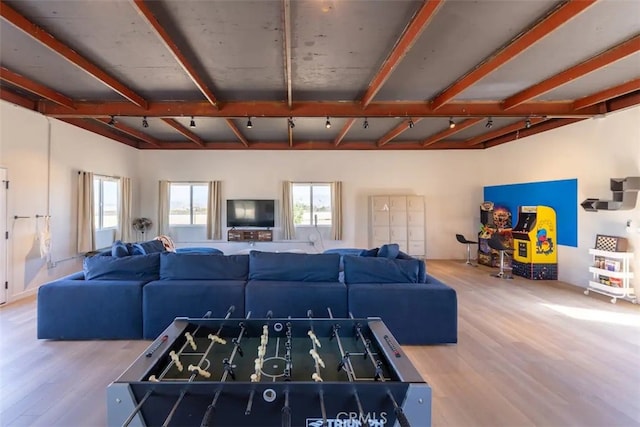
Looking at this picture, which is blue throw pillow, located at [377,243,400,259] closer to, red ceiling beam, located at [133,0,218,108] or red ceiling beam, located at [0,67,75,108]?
red ceiling beam, located at [133,0,218,108]

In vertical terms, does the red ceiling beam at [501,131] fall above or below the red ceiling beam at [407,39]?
above

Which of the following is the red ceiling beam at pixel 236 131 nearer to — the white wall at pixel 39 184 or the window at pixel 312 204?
the window at pixel 312 204

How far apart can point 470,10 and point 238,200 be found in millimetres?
6521

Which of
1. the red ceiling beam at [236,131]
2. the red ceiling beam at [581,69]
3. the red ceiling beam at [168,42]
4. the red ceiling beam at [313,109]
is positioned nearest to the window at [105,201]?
the red ceiling beam at [313,109]

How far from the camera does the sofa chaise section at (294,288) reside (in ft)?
10.7

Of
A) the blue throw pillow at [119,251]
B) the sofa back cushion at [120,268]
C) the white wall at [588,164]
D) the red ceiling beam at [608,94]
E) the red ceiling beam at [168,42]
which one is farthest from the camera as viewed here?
the white wall at [588,164]

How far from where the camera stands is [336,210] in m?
8.12

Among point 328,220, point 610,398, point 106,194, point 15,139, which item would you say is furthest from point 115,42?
point 328,220

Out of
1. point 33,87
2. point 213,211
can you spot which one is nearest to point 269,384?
point 33,87

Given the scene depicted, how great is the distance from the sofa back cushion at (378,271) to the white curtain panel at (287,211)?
4.71 metres

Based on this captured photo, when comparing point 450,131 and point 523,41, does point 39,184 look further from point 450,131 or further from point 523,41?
point 450,131

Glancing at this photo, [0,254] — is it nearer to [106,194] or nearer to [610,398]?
[106,194]

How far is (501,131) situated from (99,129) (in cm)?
841

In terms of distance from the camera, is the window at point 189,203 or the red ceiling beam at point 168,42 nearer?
the red ceiling beam at point 168,42
